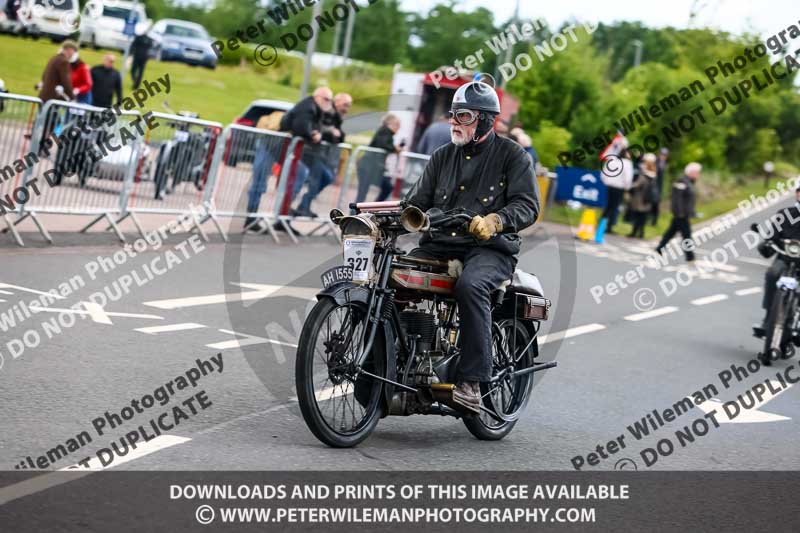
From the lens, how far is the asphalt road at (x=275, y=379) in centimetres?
627

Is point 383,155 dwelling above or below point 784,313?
above

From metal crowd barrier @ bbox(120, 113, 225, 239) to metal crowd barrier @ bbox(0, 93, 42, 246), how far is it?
4.98ft

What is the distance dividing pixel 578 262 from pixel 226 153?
7.83m

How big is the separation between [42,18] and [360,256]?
115 ft

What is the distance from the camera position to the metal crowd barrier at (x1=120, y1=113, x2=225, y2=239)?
14.1 meters

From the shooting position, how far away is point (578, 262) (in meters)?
21.1

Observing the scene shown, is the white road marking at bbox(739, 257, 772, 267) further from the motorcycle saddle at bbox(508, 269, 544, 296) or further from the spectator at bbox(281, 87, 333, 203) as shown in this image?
the motorcycle saddle at bbox(508, 269, 544, 296)

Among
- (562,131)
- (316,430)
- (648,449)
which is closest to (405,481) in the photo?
(316,430)

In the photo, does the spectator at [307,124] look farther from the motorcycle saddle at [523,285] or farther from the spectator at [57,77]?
the motorcycle saddle at [523,285]

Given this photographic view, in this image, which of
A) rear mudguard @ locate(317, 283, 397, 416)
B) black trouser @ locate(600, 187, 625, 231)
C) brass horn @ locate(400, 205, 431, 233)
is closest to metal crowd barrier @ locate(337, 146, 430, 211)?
black trouser @ locate(600, 187, 625, 231)

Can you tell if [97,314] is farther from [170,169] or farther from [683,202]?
[683,202]

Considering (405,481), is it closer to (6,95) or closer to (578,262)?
(6,95)

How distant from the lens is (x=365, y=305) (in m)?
6.18

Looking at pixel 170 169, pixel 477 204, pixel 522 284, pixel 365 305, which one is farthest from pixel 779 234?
pixel 365 305
